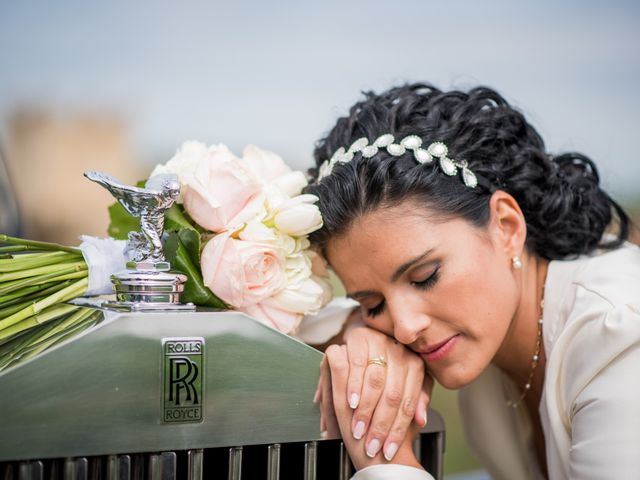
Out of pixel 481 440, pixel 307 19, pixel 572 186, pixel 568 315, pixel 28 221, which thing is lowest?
pixel 481 440

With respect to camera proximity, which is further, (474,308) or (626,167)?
(626,167)

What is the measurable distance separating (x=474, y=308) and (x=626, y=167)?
1.54 m

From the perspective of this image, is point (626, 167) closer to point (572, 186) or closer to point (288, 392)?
point (572, 186)

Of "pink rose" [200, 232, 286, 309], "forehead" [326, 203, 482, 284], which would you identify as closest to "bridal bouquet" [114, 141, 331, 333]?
"pink rose" [200, 232, 286, 309]

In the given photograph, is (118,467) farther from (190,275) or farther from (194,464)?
(190,275)

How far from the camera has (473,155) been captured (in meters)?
1.18

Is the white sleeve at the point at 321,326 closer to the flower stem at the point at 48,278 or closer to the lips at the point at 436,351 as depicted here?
the lips at the point at 436,351

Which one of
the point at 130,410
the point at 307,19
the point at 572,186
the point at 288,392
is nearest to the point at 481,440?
the point at 572,186

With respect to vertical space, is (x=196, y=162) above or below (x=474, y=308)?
above

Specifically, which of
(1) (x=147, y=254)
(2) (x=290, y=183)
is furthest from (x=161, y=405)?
(2) (x=290, y=183)

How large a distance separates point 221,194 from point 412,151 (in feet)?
1.13

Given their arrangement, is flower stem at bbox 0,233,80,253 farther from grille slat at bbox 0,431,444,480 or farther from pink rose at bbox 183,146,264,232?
grille slat at bbox 0,431,444,480

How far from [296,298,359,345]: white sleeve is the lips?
15cm

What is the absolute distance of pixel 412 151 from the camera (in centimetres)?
112
